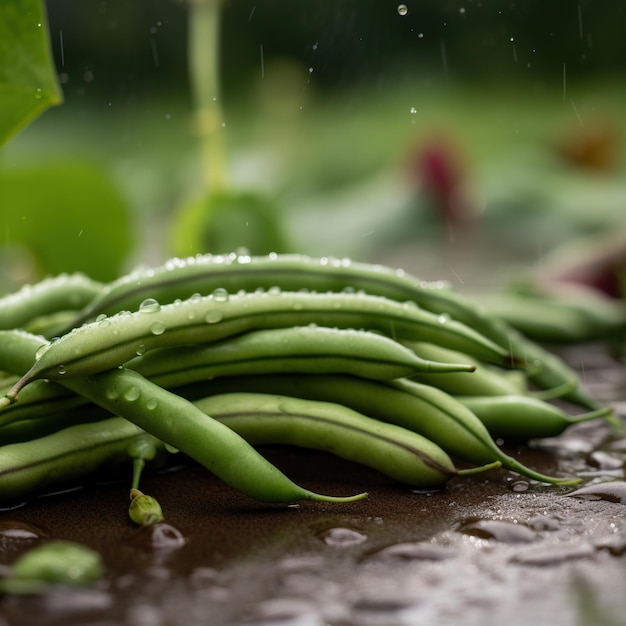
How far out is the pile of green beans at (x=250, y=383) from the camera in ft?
3.01

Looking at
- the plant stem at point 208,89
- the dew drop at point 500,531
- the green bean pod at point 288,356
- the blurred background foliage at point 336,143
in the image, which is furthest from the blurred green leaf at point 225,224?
the dew drop at point 500,531

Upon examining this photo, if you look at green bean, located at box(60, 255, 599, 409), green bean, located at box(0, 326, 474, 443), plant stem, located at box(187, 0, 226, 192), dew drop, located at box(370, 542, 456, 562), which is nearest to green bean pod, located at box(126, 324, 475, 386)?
green bean, located at box(0, 326, 474, 443)

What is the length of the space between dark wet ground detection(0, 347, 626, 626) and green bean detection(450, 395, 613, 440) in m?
0.06

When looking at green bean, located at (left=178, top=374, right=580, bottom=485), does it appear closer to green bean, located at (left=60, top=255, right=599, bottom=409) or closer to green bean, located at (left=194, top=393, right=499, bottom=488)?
green bean, located at (left=194, top=393, right=499, bottom=488)

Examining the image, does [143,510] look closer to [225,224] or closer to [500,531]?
[500,531]

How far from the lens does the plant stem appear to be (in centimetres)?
220

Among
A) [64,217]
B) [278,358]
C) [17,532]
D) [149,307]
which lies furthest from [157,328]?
[64,217]

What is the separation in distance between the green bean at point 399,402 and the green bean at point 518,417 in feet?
0.24

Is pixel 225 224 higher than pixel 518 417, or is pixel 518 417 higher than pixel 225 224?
pixel 225 224

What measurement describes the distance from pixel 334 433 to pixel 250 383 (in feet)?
0.41

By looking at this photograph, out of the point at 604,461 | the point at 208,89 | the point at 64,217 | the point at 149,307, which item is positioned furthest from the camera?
the point at 208,89

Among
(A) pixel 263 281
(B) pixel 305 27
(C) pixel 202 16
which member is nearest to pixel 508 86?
(B) pixel 305 27

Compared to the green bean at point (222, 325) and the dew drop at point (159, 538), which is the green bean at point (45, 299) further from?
the dew drop at point (159, 538)

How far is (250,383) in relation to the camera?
3.43ft
